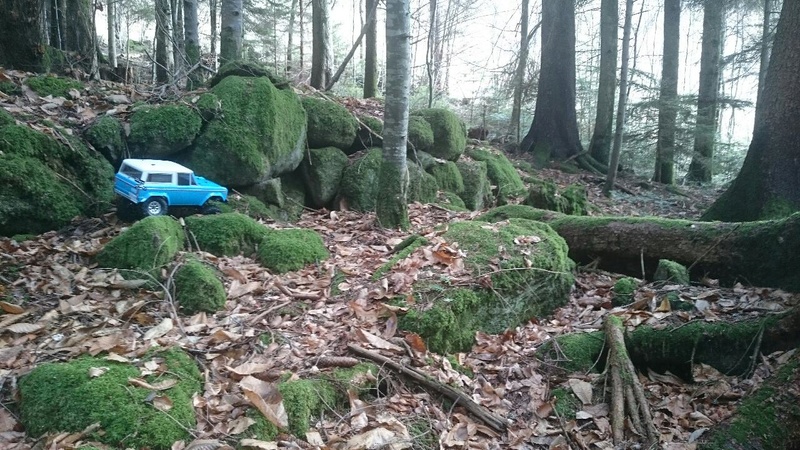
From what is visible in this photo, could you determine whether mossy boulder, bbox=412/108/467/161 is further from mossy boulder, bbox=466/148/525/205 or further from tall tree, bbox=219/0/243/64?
tall tree, bbox=219/0/243/64

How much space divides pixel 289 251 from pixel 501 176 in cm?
669

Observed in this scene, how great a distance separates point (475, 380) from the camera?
4.18m

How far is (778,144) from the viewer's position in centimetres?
719

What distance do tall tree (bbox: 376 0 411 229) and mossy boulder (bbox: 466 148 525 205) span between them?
434 centimetres

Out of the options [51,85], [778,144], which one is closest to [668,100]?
[778,144]

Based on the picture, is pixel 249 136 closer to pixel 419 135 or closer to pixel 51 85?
pixel 51 85

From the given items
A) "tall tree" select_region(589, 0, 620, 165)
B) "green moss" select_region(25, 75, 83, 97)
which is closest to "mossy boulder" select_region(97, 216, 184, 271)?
"green moss" select_region(25, 75, 83, 97)

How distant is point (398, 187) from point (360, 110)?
12.6ft

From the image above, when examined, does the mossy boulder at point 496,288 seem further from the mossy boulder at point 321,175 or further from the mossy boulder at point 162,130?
the mossy boulder at point 162,130

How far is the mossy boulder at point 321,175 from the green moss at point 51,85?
340 cm

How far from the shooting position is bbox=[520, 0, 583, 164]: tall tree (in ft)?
48.2

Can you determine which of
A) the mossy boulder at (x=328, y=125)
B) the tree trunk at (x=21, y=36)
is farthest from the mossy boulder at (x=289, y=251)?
the tree trunk at (x=21, y=36)

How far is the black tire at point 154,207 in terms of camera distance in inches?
225

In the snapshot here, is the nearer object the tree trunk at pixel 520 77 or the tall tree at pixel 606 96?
the tree trunk at pixel 520 77
